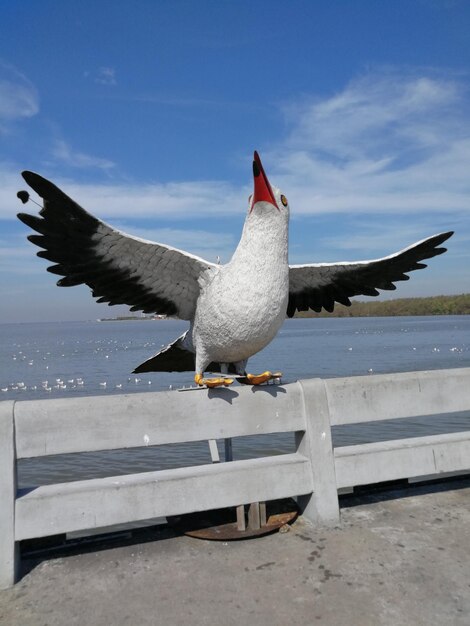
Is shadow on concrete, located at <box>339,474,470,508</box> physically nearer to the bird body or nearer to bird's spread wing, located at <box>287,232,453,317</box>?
the bird body

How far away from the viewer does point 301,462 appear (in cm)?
364

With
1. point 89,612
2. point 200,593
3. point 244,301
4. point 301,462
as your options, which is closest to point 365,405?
point 301,462

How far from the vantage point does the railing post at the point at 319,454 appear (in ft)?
12.0

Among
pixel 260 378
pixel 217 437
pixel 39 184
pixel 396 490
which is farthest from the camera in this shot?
pixel 396 490

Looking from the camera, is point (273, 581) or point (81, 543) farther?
point (81, 543)

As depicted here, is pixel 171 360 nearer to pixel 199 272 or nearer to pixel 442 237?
pixel 199 272

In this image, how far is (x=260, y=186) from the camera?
359cm

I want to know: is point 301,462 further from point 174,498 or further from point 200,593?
point 200,593

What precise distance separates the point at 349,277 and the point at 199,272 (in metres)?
1.50

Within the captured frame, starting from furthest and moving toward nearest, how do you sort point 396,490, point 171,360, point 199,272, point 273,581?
point 171,360 → point 396,490 → point 199,272 → point 273,581

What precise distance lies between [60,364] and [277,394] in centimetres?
2666

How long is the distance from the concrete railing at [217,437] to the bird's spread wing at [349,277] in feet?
3.39

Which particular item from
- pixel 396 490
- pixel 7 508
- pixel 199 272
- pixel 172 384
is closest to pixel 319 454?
pixel 396 490

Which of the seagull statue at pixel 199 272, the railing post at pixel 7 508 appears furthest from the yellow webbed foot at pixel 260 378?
the railing post at pixel 7 508
